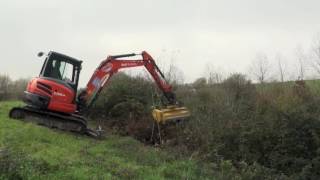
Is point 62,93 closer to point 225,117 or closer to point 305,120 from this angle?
point 225,117

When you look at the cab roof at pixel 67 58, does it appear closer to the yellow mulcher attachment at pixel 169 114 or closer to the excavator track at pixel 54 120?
the excavator track at pixel 54 120

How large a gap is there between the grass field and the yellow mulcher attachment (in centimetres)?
185

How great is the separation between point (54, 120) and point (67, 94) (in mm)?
1241

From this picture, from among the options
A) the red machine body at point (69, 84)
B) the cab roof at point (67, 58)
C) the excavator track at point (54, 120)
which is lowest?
the excavator track at point (54, 120)

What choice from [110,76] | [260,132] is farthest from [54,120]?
[260,132]

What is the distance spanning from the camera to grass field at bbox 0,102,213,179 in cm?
1307

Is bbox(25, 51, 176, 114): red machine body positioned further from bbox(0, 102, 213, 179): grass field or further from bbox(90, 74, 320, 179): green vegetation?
bbox(90, 74, 320, 179): green vegetation

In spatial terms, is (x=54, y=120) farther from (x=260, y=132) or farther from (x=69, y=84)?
(x=260, y=132)

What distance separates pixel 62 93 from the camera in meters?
22.9

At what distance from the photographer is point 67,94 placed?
2306 cm

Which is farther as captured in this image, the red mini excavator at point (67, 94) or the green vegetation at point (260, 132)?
the red mini excavator at point (67, 94)

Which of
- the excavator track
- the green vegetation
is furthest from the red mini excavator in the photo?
the green vegetation

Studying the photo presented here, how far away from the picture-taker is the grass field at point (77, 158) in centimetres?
1307

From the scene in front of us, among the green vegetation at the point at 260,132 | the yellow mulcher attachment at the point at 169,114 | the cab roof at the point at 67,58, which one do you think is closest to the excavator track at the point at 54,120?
the cab roof at the point at 67,58
